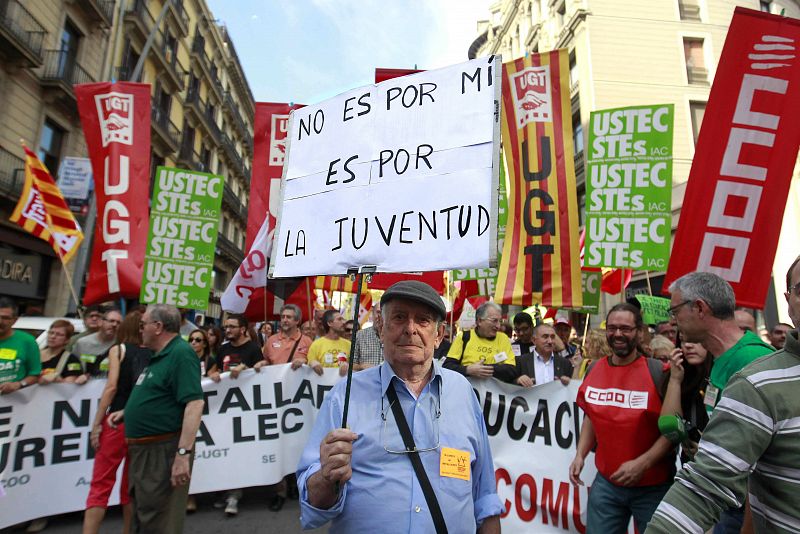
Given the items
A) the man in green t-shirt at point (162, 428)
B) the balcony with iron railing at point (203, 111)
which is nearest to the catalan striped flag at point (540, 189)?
the man in green t-shirt at point (162, 428)

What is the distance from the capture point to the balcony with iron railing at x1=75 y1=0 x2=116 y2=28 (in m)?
16.9

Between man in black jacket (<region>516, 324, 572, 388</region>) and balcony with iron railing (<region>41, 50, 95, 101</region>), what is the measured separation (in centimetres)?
1707

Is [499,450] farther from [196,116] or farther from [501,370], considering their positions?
[196,116]

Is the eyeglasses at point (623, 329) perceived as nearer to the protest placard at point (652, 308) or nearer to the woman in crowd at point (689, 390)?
the woman in crowd at point (689, 390)

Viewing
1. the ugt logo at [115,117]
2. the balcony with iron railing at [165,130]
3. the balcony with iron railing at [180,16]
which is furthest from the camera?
the balcony with iron railing at [180,16]

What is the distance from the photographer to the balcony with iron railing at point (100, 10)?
55.4 feet

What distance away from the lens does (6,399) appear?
175 inches

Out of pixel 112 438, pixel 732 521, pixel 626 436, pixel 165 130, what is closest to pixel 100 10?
pixel 165 130

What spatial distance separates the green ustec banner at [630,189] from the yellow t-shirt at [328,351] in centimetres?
305

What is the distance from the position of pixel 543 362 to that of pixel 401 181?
3.71 meters

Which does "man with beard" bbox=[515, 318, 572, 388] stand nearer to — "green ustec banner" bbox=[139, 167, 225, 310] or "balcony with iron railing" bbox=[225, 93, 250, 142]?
"green ustec banner" bbox=[139, 167, 225, 310]

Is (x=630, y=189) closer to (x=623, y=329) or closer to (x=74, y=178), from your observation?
(x=623, y=329)

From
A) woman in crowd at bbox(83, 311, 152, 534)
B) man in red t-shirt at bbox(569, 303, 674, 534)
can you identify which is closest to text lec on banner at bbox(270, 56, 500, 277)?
man in red t-shirt at bbox(569, 303, 674, 534)

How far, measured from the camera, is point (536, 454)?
425cm
